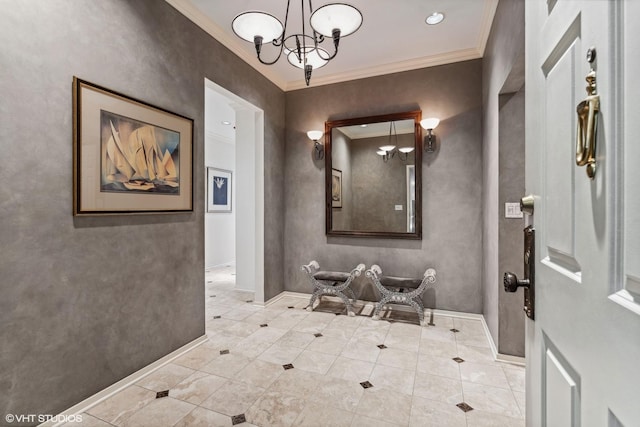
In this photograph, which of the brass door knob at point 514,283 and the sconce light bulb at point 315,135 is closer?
the brass door knob at point 514,283

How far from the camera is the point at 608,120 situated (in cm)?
49

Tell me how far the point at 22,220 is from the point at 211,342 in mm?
1799

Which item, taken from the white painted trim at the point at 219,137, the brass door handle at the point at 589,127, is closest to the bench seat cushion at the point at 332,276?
the brass door handle at the point at 589,127

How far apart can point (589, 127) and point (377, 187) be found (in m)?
3.30

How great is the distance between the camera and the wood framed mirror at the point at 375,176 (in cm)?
360

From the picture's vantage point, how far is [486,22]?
9.14 feet

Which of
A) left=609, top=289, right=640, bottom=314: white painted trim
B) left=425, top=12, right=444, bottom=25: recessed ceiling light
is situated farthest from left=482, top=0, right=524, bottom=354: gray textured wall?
left=609, top=289, right=640, bottom=314: white painted trim

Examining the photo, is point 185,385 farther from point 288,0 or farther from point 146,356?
point 288,0

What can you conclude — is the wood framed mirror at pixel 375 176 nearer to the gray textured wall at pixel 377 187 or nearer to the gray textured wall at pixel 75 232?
the gray textured wall at pixel 377 187

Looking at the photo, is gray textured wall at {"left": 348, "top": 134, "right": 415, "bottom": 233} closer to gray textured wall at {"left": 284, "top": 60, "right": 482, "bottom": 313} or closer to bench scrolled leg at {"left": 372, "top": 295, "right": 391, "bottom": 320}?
gray textured wall at {"left": 284, "top": 60, "right": 482, "bottom": 313}

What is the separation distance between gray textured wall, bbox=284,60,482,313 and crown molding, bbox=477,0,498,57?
0.21 meters

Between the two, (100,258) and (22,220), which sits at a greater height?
(22,220)

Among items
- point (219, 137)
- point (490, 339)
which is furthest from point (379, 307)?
point (219, 137)

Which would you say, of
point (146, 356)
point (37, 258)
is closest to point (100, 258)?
point (37, 258)
